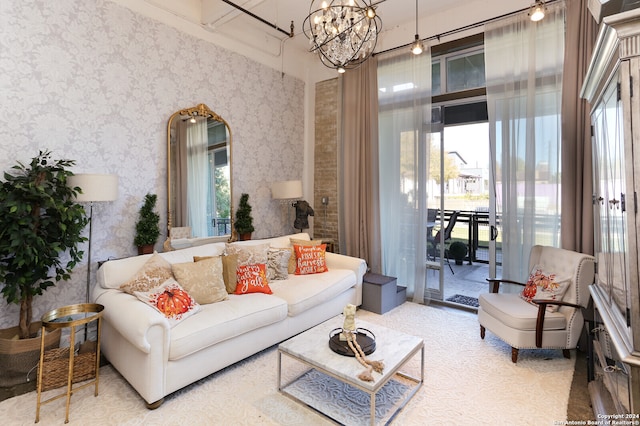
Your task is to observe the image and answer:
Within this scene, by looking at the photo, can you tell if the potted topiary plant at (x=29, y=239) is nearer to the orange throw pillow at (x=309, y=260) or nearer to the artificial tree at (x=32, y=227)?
the artificial tree at (x=32, y=227)

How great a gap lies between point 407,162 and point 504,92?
1.33m

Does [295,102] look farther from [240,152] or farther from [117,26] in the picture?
[117,26]

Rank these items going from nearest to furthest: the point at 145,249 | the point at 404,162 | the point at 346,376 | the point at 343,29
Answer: the point at 346,376 → the point at 343,29 → the point at 145,249 → the point at 404,162

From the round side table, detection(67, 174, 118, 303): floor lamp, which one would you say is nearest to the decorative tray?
the round side table

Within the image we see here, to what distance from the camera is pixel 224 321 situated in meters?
2.52

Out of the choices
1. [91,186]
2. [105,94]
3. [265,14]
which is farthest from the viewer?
[265,14]

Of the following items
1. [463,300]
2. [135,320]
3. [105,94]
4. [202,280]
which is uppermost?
[105,94]

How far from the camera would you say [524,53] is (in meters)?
3.47

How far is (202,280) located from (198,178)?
4.76ft

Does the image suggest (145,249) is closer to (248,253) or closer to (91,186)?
(91,186)

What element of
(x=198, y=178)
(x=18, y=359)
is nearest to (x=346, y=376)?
(x=18, y=359)

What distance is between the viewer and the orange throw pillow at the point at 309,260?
12.7 ft

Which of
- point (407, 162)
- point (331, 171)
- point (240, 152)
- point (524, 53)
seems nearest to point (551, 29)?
point (524, 53)

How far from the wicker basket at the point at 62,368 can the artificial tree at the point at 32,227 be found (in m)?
0.40
